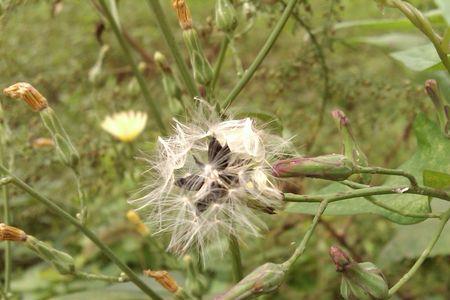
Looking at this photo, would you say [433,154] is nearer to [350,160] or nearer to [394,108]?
[350,160]

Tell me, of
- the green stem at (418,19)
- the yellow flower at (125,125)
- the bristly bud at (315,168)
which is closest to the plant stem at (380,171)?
the bristly bud at (315,168)

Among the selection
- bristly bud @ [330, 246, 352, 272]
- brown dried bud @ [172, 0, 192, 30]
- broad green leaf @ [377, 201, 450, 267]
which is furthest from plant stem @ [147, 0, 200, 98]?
broad green leaf @ [377, 201, 450, 267]

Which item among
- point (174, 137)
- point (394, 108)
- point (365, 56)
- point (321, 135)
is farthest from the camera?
point (365, 56)

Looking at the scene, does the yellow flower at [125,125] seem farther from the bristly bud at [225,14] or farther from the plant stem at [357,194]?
the plant stem at [357,194]

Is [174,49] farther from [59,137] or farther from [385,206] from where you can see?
[385,206]

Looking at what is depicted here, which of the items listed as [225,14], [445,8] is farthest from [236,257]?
[445,8]

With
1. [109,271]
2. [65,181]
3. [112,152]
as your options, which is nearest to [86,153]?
[112,152]
